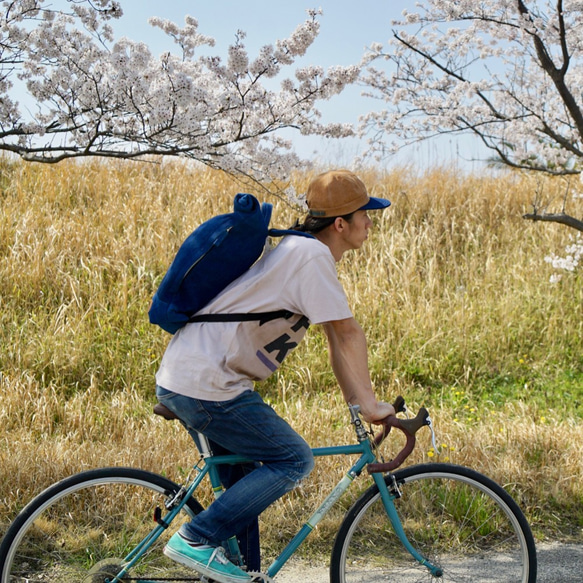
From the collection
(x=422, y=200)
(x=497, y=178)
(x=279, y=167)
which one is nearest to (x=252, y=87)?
(x=279, y=167)

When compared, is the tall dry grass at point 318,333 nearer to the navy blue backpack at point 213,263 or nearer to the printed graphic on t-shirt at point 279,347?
the printed graphic on t-shirt at point 279,347

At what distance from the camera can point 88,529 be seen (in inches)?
132

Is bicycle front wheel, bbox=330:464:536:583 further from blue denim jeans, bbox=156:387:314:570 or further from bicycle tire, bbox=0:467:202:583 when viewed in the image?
bicycle tire, bbox=0:467:202:583

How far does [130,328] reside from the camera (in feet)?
22.6

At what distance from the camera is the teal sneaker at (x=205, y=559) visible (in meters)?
2.36

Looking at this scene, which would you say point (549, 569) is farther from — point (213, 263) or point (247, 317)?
point (213, 263)

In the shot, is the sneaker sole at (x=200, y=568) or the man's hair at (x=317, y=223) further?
the man's hair at (x=317, y=223)

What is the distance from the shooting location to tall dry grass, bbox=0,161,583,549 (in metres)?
4.25

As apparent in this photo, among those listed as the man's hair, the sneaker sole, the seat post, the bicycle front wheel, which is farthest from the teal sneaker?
the man's hair

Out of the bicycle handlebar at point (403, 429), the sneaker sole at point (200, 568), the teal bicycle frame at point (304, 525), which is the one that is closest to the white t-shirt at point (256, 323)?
the teal bicycle frame at point (304, 525)

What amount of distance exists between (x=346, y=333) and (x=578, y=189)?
28.8ft

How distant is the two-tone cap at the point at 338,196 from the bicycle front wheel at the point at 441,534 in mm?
1010

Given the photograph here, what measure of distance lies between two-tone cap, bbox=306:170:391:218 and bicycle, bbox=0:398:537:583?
2.41ft

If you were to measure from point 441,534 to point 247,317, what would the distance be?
65.7 inches
